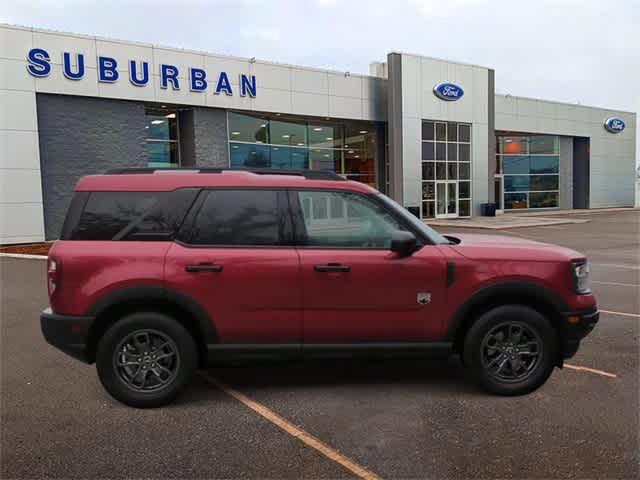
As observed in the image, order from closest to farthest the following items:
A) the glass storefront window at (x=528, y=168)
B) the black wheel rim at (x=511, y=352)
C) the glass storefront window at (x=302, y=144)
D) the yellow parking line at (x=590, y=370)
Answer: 1. the black wheel rim at (x=511, y=352)
2. the yellow parking line at (x=590, y=370)
3. the glass storefront window at (x=302, y=144)
4. the glass storefront window at (x=528, y=168)

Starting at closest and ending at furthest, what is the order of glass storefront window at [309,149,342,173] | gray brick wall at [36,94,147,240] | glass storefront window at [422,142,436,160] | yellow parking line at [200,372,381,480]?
yellow parking line at [200,372,381,480], gray brick wall at [36,94,147,240], glass storefront window at [309,149,342,173], glass storefront window at [422,142,436,160]

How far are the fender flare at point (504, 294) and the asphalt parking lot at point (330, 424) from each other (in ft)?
2.13

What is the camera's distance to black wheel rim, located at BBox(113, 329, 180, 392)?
396cm

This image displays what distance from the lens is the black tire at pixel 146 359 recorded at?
3914 millimetres

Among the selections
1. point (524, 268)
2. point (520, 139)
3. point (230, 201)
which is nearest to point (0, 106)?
point (230, 201)

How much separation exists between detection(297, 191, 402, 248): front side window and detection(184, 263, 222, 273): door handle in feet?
2.40

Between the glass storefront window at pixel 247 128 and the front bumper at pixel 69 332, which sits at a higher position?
the glass storefront window at pixel 247 128

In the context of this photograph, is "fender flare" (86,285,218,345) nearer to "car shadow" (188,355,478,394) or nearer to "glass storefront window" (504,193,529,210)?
"car shadow" (188,355,478,394)

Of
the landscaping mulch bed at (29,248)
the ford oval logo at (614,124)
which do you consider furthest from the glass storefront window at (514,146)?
the landscaping mulch bed at (29,248)

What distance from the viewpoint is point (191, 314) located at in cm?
395

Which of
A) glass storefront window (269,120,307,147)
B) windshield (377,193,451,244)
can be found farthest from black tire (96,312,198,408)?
glass storefront window (269,120,307,147)

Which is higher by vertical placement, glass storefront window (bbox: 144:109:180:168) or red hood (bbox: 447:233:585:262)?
glass storefront window (bbox: 144:109:180:168)

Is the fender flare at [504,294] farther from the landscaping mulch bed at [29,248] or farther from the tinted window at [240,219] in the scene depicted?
the landscaping mulch bed at [29,248]

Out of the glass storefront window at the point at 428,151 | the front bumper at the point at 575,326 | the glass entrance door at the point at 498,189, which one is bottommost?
the front bumper at the point at 575,326
